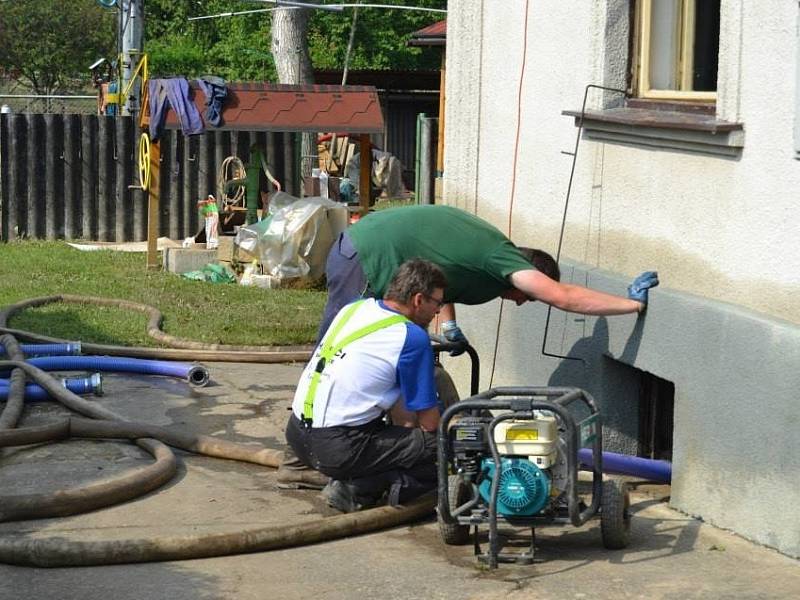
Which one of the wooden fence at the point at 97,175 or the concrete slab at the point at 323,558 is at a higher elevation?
the wooden fence at the point at 97,175

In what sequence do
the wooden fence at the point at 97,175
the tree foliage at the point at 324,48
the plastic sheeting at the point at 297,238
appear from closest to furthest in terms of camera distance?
the plastic sheeting at the point at 297,238, the wooden fence at the point at 97,175, the tree foliage at the point at 324,48

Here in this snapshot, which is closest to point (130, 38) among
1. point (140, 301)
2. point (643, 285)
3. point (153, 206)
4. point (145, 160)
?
point (145, 160)

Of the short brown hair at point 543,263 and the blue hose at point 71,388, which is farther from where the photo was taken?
the blue hose at point 71,388

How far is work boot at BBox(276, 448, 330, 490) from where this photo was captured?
21.8 feet

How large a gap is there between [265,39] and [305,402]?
33952 millimetres

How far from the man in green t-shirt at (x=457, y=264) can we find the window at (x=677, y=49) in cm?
102

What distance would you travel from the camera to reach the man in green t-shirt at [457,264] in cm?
645

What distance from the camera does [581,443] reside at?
18.6ft

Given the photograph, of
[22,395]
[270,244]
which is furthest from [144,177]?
[22,395]

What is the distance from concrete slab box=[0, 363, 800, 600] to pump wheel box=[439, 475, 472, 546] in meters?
0.05

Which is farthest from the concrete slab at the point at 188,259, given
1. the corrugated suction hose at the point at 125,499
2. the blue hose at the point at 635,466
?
the blue hose at the point at 635,466

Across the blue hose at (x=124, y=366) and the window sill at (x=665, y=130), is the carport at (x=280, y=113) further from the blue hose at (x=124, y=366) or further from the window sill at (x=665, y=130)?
the window sill at (x=665, y=130)

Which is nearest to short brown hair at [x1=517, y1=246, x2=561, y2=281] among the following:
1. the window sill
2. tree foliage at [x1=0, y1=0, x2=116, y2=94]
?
the window sill

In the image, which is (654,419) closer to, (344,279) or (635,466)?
(635,466)
